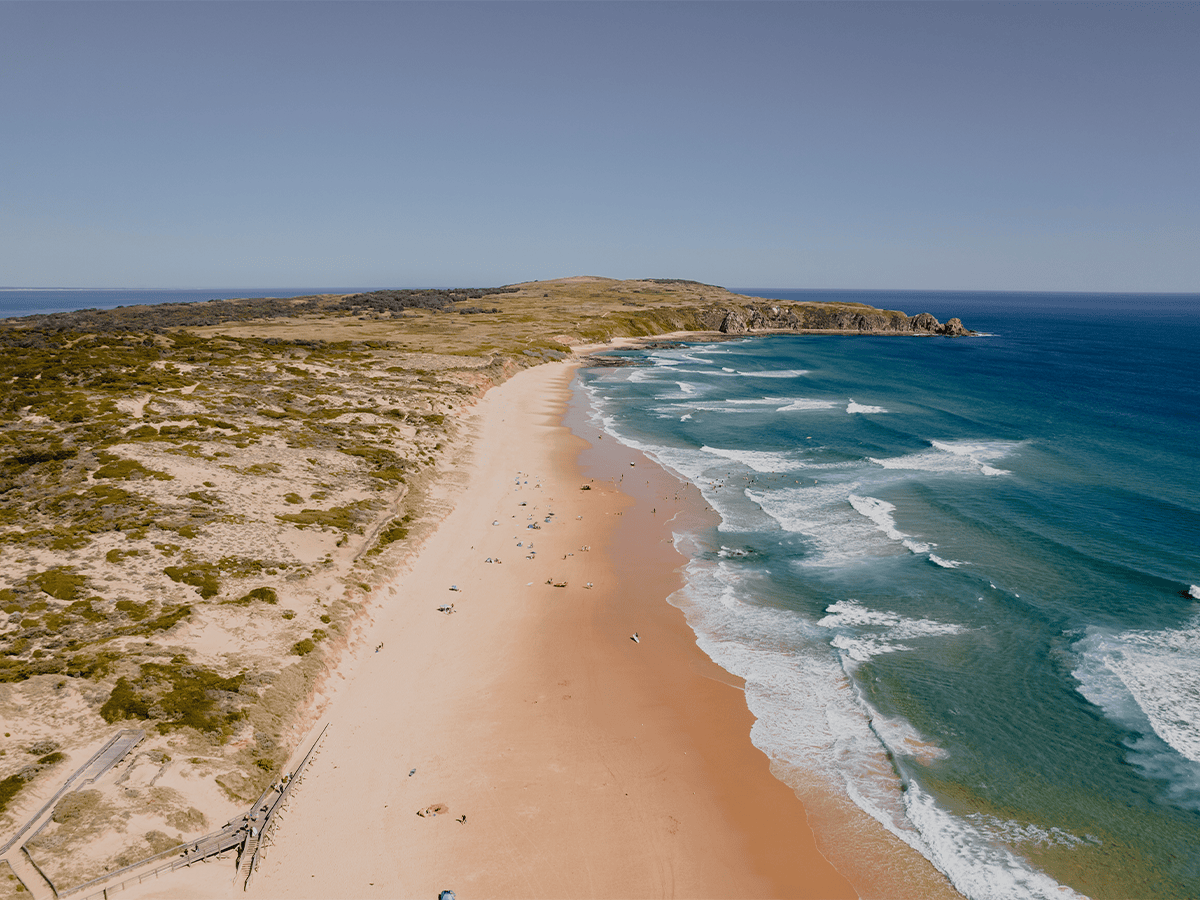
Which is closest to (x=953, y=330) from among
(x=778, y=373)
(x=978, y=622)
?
(x=778, y=373)

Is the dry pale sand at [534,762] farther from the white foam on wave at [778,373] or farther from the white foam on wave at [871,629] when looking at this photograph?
the white foam on wave at [778,373]

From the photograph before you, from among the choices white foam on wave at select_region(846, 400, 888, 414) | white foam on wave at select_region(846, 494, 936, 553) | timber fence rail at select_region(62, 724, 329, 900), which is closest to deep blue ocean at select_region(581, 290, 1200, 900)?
white foam on wave at select_region(846, 494, 936, 553)

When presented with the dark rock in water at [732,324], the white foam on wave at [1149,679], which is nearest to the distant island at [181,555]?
the white foam on wave at [1149,679]

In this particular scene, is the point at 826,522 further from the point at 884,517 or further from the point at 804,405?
the point at 804,405

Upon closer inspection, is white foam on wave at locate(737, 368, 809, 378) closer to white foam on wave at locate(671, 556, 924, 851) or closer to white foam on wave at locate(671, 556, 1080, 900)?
white foam on wave at locate(671, 556, 924, 851)

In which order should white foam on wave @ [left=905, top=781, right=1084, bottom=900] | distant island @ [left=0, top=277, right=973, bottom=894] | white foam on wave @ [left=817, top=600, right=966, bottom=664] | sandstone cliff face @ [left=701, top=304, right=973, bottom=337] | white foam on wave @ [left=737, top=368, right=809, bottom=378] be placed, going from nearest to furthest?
white foam on wave @ [left=905, top=781, right=1084, bottom=900], distant island @ [left=0, top=277, right=973, bottom=894], white foam on wave @ [left=817, top=600, right=966, bottom=664], white foam on wave @ [left=737, top=368, right=809, bottom=378], sandstone cliff face @ [left=701, top=304, right=973, bottom=337]

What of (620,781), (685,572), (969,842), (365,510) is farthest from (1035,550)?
(365,510)

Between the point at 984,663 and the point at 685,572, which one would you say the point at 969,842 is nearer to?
the point at 984,663

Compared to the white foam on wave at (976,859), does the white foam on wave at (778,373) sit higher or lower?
higher
